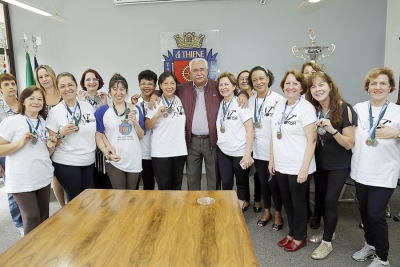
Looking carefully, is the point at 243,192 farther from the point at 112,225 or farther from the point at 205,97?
the point at 112,225

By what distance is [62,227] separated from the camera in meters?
1.57

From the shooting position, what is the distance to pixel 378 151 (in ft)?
6.86

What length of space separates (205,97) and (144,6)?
2.85 metres

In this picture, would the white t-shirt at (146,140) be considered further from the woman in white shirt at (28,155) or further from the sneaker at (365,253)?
the sneaker at (365,253)

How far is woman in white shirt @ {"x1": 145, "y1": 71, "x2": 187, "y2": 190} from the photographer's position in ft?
9.49

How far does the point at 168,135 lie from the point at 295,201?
4.26ft

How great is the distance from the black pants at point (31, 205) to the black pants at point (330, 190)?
2.29 meters

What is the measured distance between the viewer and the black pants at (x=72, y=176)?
2527 mm

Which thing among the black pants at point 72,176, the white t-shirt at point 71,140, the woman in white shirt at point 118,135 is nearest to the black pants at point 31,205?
the black pants at point 72,176

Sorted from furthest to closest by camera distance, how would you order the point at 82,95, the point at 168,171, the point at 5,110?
the point at 5,110
the point at 82,95
the point at 168,171

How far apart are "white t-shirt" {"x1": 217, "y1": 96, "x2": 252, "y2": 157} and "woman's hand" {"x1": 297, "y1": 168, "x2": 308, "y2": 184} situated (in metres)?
0.66

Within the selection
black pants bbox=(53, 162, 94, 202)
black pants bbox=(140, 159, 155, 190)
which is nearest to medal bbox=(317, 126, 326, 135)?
black pants bbox=(140, 159, 155, 190)

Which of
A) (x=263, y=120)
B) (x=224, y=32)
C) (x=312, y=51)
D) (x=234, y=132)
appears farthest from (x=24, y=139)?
(x=312, y=51)

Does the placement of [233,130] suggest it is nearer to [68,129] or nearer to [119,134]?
[119,134]
